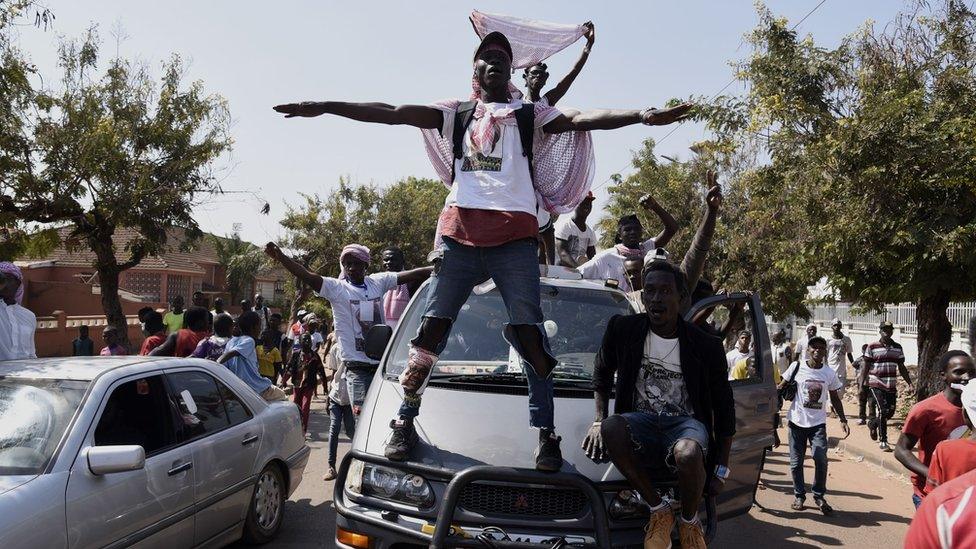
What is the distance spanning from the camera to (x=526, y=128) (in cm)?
420

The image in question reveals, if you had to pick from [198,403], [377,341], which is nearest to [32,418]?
[198,403]

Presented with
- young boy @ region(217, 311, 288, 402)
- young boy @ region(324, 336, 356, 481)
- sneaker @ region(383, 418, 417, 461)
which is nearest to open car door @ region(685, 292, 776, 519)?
sneaker @ region(383, 418, 417, 461)

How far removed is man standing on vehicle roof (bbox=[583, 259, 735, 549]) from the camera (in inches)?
148

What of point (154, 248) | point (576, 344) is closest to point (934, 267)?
point (576, 344)

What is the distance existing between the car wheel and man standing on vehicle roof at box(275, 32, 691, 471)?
2.20 m

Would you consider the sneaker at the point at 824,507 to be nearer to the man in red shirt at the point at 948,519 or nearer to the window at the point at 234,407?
the window at the point at 234,407

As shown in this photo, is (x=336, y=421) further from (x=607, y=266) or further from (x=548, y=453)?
(x=548, y=453)

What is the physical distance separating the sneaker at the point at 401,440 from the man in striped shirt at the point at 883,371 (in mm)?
9995

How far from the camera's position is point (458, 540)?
3523 mm

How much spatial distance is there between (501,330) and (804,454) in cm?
414

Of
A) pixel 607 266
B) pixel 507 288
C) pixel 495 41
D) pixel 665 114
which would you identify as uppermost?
pixel 495 41

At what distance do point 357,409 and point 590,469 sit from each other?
2834 mm

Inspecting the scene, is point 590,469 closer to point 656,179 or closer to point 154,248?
point 154,248

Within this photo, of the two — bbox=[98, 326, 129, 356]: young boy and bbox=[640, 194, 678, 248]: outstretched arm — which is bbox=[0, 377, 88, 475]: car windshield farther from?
bbox=[98, 326, 129, 356]: young boy
